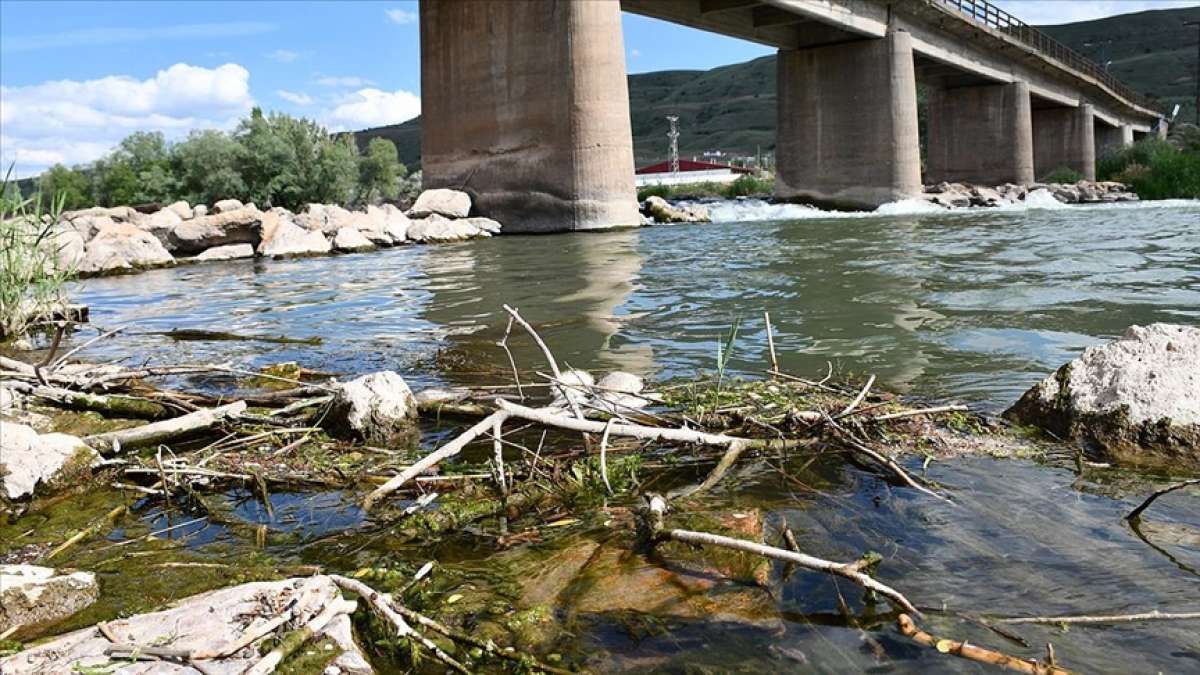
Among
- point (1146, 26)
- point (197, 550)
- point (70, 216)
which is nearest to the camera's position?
point (197, 550)

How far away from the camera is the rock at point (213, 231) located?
19953 mm

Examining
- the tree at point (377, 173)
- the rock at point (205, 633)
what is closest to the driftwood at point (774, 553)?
the rock at point (205, 633)

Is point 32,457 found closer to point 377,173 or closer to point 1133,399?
point 1133,399

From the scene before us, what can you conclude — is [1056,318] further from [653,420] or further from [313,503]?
[313,503]

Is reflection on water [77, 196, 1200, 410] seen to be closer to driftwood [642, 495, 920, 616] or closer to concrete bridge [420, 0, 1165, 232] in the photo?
driftwood [642, 495, 920, 616]

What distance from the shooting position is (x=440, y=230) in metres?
23.0

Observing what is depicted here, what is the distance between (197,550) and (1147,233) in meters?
16.8

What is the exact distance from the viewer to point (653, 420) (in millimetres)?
3738

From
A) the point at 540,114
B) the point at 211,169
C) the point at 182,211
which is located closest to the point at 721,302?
the point at 540,114

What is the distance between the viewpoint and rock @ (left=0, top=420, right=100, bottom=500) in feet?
10.9

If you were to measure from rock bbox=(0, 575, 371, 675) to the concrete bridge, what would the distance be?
21.3 m

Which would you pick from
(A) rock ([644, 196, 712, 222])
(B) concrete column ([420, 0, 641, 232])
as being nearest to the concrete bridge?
(B) concrete column ([420, 0, 641, 232])

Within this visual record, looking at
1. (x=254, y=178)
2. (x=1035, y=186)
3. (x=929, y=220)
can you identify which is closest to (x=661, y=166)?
(x=1035, y=186)

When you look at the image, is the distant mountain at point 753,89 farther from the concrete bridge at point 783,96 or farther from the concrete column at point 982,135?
the concrete bridge at point 783,96
